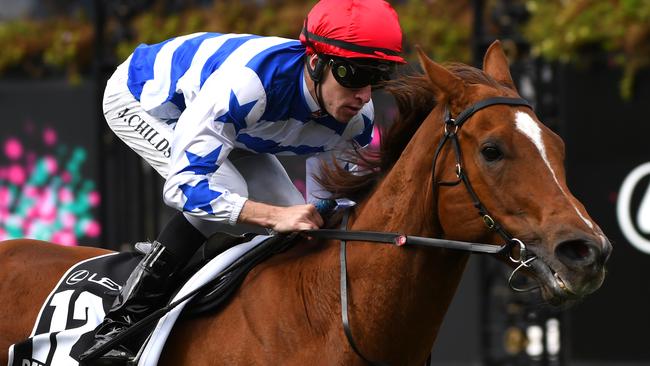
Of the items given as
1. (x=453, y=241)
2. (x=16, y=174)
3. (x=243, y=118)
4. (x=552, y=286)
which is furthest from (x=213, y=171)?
(x=16, y=174)

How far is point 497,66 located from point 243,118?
33.1 inches

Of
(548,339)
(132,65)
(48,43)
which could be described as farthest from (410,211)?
(48,43)

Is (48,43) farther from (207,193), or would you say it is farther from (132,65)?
(207,193)

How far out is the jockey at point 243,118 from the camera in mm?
3627

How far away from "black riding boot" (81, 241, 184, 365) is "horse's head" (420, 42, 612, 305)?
1.04m

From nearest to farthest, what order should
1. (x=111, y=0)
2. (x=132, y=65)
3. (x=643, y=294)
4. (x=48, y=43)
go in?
(x=132, y=65), (x=643, y=294), (x=111, y=0), (x=48, y=43)

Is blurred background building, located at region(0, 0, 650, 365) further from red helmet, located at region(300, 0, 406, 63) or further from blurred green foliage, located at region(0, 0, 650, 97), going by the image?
red helmet, located at region(300, 0, 406, 63)

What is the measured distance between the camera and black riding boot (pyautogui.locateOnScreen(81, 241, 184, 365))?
3.84 meters

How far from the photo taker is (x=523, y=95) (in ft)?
29.9

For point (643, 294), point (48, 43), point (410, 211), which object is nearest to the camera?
point (410, 211)

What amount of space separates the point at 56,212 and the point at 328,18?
7146 millimetres

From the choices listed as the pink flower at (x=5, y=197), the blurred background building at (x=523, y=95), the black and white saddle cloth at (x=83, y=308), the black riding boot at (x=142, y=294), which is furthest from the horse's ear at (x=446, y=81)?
the pink flower at (x=5, y=197)

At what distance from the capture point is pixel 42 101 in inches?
404

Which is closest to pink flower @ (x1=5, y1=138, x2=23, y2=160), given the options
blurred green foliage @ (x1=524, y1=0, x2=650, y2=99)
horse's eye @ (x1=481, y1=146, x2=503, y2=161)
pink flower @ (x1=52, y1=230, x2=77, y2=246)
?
pink flower @ (x1=52, y1=230, x2=77, y2=246)
